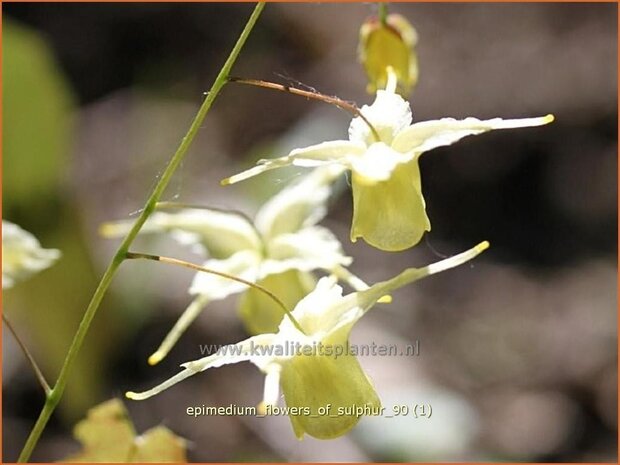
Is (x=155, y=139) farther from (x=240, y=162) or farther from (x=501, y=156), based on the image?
(x=501, y=156)

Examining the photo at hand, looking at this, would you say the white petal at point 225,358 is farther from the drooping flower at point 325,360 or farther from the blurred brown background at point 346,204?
the blurred brown background at point 346,204

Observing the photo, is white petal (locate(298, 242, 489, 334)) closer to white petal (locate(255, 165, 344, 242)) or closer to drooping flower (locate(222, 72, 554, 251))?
drooping flower (locate(222, 72, 554, 251))

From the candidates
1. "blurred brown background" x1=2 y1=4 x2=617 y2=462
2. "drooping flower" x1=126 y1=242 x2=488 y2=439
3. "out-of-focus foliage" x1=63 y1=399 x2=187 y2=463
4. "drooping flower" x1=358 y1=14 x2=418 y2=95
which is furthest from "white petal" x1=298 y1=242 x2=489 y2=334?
"blurred brown background" x1=2 y1=4 x2=617 y2=462

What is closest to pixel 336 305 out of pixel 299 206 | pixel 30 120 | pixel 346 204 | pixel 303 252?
pixel 303 252

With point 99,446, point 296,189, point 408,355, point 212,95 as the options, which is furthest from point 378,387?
point 212,95

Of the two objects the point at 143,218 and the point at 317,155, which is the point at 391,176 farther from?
the point at 143,218

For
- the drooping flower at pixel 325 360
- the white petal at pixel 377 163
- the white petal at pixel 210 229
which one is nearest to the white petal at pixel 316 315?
the drooping flower at pixel 325 360

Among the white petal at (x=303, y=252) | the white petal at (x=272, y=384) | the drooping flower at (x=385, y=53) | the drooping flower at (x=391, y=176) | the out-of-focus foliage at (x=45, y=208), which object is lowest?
the white petal at (x=272, y=384)

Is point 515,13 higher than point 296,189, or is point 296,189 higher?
point 515,13
